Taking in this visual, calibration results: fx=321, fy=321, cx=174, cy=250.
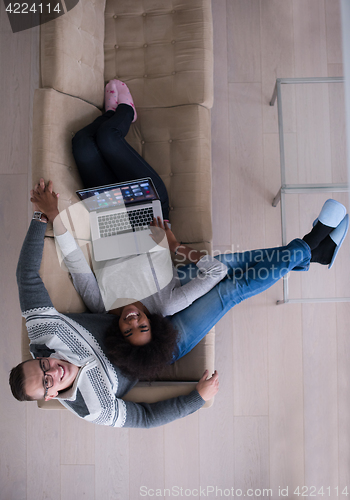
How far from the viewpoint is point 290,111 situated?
1720 mm

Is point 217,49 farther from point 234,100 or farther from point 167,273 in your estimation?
point 167,273

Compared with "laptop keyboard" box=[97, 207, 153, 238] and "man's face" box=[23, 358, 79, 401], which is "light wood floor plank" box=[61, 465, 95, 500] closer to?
"man's face" box=[23, 358, 79, 401]

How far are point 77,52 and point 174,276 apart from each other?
109 cm

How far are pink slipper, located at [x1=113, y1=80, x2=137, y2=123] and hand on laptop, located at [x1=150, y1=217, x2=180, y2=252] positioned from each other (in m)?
0.54

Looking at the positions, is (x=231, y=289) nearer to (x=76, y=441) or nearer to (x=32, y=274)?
(x=32, y=274)

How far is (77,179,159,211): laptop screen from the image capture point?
1.40 m

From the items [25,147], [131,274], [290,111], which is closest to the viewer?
[131,274]

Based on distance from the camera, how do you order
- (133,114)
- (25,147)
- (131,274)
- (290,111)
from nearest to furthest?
(131,274), (133,114), (290,111), (25,147)

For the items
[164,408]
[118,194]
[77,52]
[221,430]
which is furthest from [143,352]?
[77,52]

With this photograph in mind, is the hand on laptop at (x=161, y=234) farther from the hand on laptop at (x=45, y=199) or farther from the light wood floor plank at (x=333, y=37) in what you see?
the light wood floor plank at (x=333, y=37)

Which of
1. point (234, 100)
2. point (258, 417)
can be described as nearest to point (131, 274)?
point (258, 417)

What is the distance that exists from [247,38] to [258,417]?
2.14 metres

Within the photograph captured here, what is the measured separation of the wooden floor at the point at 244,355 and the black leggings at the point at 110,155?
0.52 m

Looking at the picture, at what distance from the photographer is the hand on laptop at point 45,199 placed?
1308mm
